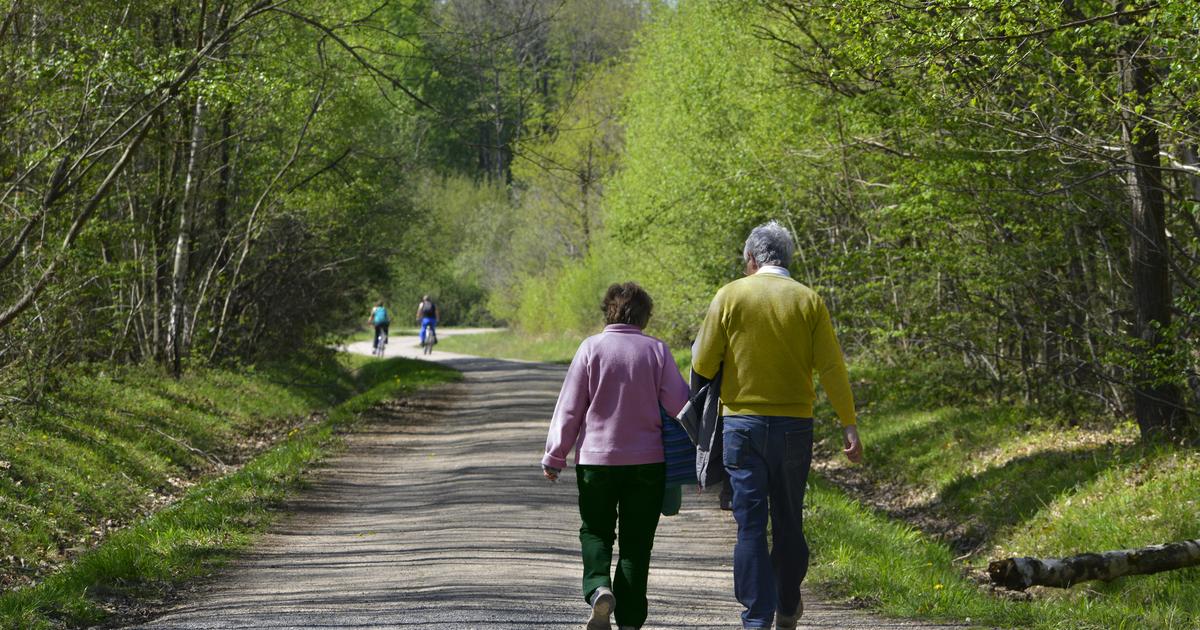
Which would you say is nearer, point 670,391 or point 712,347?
point 712,347

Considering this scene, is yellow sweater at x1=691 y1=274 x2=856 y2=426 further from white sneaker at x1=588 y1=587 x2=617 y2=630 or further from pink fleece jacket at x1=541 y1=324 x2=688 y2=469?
white sneaker at x1=588 y1=587 x2=617 y2=630

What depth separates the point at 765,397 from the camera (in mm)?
6238

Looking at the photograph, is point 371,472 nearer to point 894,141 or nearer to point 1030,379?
point 894,141

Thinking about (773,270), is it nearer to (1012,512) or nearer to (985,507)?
(1012,512)

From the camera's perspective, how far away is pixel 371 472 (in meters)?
14.8

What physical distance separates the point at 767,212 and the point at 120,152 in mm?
10401

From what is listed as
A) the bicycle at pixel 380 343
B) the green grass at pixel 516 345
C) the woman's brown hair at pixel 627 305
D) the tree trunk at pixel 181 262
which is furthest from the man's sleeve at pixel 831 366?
the green grass at pixel 516 345

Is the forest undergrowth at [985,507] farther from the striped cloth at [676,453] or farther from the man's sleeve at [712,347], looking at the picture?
the man's sleeve at [712,347]

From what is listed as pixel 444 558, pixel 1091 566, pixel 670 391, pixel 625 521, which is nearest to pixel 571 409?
pixel 670 391

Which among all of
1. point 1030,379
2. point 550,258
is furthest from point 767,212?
point 550,258

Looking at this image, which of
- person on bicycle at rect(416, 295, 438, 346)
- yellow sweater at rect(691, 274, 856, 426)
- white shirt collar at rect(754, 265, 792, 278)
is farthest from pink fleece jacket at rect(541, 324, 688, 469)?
person on bicycle at rect(416, 295, 438, 346)

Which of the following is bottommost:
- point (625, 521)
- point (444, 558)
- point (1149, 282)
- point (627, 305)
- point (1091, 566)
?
point (1091, 566)

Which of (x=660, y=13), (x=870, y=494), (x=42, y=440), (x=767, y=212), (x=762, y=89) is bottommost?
(x=870, y=494)

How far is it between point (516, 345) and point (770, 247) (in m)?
45.0
